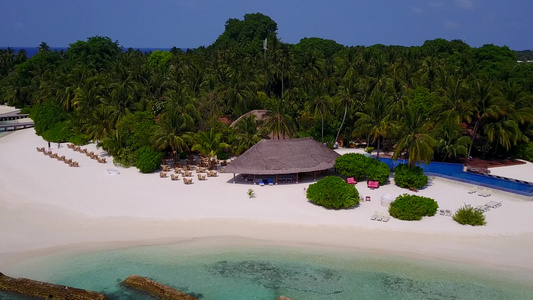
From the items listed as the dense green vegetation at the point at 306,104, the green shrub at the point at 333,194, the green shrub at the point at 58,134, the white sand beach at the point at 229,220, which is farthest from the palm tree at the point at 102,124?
the green shrub at the point at 333,194

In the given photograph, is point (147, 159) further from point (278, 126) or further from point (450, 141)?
point (450, 141)

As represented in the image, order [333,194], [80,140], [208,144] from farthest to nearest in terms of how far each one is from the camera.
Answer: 1. [80,140]
2. [208,144]
3. [333,194]

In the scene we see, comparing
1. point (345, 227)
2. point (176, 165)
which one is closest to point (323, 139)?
point (176, 165)

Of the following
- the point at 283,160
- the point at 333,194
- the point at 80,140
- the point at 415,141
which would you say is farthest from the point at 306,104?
the point at 80,140

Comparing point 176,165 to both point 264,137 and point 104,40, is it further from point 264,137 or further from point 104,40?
point 104,40

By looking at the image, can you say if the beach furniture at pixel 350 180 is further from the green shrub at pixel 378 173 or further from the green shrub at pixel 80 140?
the green shrub at pixel 80 140

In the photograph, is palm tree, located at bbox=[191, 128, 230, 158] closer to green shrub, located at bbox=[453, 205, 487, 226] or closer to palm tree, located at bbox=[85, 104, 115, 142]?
palm tree, located at bbox=[85, 104, 115, 142]
